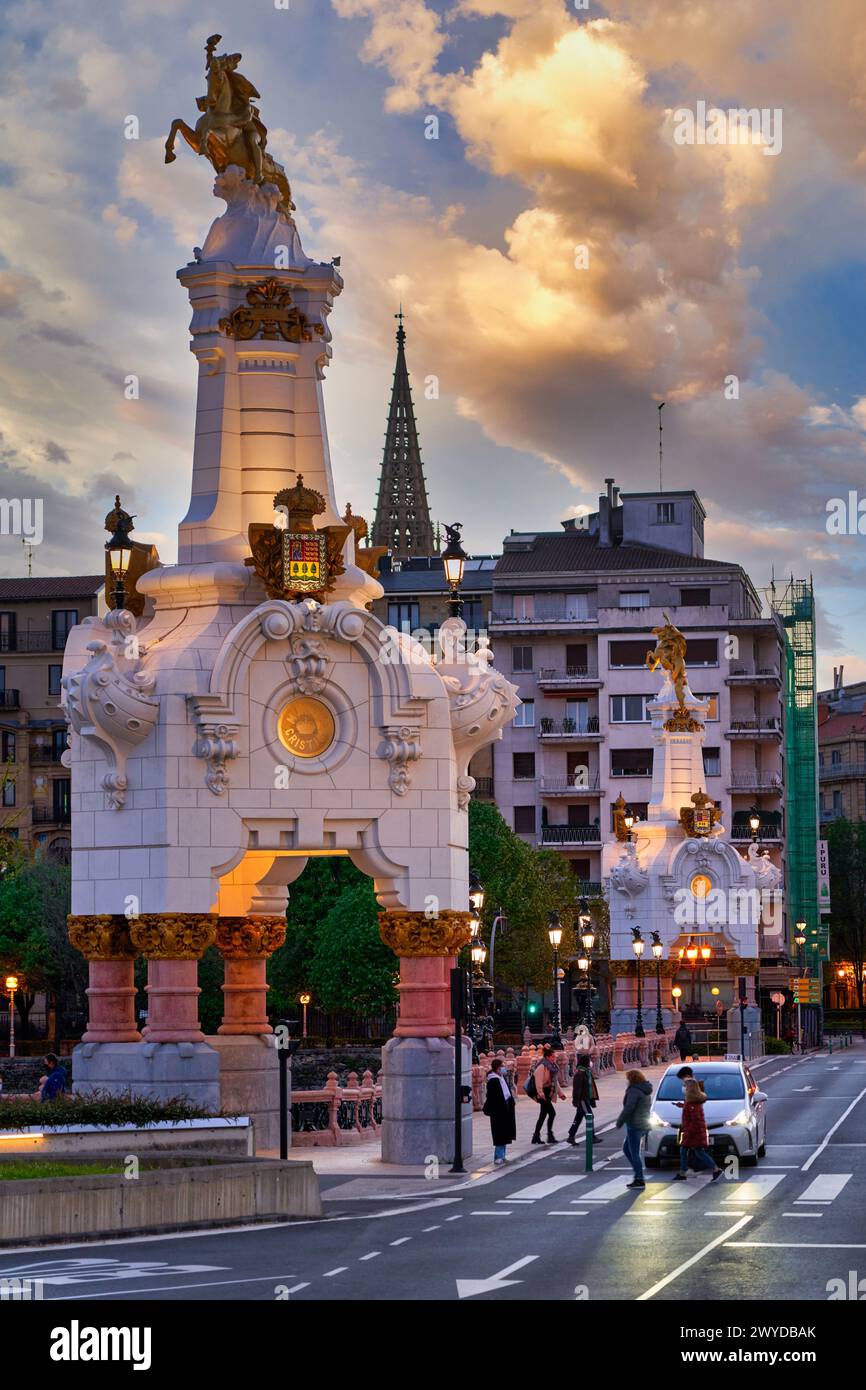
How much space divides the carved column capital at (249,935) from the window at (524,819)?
77055 mm

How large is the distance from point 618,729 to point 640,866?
3243 cm

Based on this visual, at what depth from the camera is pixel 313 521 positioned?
38062mm

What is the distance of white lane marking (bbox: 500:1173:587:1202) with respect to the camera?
33.5 metres

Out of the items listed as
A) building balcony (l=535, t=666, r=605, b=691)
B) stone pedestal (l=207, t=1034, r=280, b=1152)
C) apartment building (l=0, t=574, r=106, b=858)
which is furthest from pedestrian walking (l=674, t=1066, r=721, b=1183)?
building balcony (l=535, t=666, r=605, b=691)

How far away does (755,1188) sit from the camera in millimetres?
33969

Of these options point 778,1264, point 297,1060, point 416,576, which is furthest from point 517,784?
point 778,1264

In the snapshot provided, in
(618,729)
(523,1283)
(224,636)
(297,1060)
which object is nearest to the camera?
(523,1283)

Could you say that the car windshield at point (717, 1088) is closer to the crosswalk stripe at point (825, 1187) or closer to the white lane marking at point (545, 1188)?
the white lane marking at point (545, 1188)

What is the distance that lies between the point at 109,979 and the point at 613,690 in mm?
79585

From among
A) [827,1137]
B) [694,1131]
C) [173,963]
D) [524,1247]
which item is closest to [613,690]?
[827,1137]

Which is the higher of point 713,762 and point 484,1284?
point 713,762

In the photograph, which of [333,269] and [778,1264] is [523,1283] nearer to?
[778,1264]

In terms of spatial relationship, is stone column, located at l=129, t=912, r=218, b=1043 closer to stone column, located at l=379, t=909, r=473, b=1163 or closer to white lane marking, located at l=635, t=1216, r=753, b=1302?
stone column, located at l=379, t=909, r=473, b=1163

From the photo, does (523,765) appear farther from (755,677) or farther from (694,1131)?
(694,1131)
